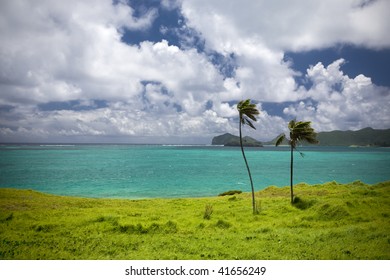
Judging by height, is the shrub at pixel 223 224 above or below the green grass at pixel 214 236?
below

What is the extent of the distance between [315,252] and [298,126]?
13.5 metres

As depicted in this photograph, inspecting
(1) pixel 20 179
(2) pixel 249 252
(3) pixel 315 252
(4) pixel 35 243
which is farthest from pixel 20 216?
(1) pixel 20 179

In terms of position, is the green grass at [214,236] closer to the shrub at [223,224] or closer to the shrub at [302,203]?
the shrub at [223,224]

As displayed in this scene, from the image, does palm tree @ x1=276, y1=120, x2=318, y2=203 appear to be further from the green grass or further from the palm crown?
the green grass

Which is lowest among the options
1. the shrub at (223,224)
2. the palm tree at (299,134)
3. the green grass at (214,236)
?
the shrub at (223,224)

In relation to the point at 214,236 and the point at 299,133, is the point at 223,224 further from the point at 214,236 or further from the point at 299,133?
the point at 299,133

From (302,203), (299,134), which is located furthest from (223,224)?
(299,134)

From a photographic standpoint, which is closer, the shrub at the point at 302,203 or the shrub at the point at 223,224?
the shrub at the point at 223,224

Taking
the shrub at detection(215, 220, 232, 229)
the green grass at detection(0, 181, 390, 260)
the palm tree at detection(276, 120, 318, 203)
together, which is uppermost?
the palm tree at detection(276, 120, 318, 203)

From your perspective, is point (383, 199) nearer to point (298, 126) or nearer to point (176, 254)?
point (298, 126)

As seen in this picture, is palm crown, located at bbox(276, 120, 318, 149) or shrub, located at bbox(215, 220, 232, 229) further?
palm crown, located at bbox(276, 120, 318, 149)

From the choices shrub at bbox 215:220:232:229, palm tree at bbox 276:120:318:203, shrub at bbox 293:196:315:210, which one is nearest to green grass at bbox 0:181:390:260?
shrub at bbox 215:220:232:229

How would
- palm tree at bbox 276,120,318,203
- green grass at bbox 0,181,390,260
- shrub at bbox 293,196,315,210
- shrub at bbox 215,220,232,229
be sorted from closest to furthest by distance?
green grass at bbox 0,181,390,260 → shrub at bbox 215,220,232,229 → palm tree at bbox 276,120,318,203 → shrub at bbox 293,196,315,210

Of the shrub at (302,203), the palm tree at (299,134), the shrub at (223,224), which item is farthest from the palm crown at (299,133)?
the shrub at (223,224)
